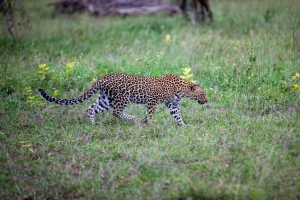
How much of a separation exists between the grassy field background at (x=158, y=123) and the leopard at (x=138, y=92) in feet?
0.81

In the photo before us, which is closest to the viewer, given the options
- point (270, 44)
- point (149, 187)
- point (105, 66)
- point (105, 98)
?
point (149, 187)

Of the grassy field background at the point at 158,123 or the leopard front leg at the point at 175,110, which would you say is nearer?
the grassy field background at the point at 158,123

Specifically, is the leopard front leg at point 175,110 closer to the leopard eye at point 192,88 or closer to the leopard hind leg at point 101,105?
the leopard eye at point 192,88

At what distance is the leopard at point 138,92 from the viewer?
28.1 ft

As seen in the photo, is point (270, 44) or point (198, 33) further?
point (198, 33)

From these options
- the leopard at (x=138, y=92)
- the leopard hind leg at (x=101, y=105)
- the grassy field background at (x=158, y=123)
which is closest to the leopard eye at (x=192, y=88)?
the leopard at (x=138, y=92)

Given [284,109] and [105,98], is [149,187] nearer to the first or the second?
[105,98]

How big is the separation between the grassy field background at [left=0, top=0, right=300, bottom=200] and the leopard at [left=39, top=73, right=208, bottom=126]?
0.81ft

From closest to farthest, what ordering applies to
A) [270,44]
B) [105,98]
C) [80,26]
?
[105,98] < [270,44] < [80,26]

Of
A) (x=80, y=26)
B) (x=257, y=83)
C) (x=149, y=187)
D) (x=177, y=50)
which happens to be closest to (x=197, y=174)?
(x=149, y=187)

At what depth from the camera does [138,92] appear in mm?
8578

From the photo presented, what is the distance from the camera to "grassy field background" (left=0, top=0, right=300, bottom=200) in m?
6.24

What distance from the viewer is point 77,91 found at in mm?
10195

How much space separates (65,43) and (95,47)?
0.97m
